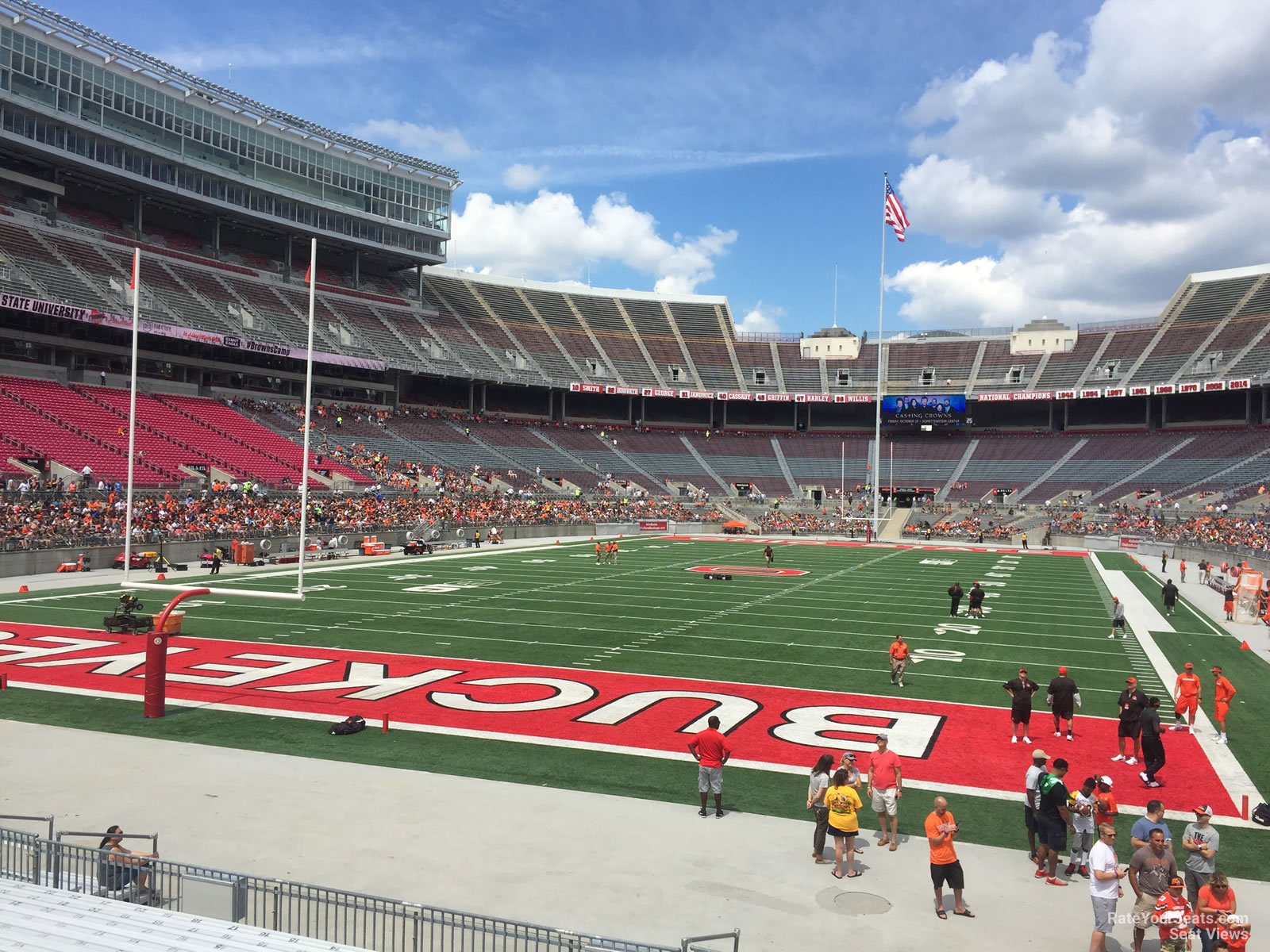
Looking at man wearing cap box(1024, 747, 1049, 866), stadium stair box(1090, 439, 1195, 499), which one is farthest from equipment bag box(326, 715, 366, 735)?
stadium stair box(1090, 439, 1195, 499)

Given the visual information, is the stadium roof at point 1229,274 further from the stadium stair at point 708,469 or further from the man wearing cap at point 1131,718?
the man wearing cap at point 1131,718

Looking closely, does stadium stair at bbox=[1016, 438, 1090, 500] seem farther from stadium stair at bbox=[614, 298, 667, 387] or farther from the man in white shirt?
the man in white shirt

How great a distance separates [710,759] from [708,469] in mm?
66809

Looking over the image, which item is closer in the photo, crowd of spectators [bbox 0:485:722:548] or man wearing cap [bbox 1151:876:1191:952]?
man wearing cap [bbox 1151:876:1191:952]

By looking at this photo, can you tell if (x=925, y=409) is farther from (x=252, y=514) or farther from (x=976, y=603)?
(x=252, y=514)

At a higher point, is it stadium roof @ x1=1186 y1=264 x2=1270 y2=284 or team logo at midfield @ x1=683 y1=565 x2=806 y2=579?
stadium roof @ x1=1186 y1=264 x2=1270 y2=284

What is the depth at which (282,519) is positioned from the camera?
41.2 meters

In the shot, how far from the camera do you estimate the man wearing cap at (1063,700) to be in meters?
13.7

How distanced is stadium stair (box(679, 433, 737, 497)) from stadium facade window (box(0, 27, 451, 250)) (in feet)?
87.9

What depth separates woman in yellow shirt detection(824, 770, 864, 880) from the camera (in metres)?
8.77

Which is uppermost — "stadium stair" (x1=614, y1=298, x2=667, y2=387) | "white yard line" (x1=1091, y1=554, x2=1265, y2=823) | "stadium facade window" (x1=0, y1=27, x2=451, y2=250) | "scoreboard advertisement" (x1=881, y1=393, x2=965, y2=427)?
"stadium facade window" (x1=0, y1=27, x2=451, y2=250)

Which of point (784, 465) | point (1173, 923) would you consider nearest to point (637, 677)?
point (1173, 923)

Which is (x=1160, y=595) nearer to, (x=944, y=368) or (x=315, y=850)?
(x=315, y=850)

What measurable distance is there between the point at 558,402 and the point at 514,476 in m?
18.3
